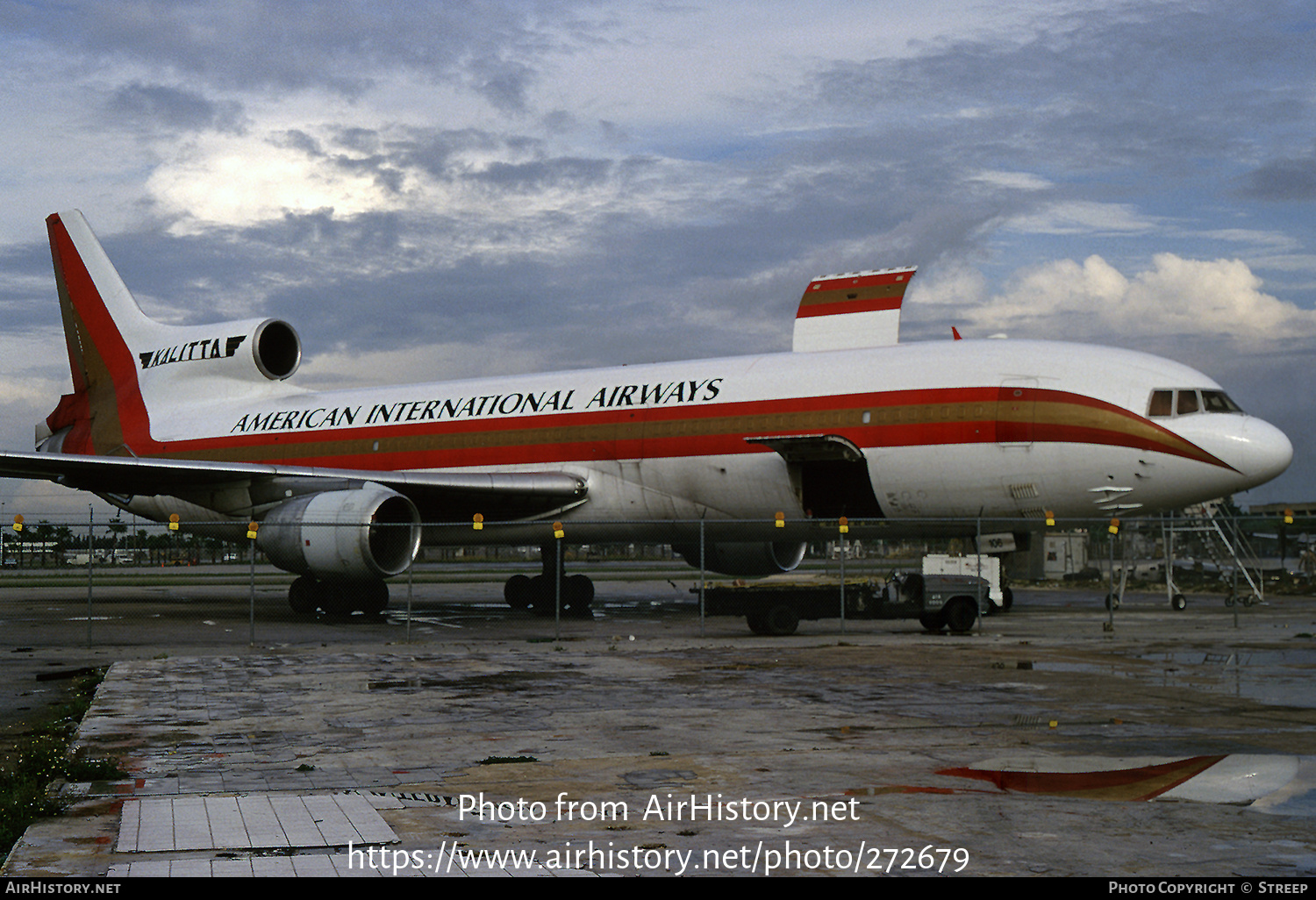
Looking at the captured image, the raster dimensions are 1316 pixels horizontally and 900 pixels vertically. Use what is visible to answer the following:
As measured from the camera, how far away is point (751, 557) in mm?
26047

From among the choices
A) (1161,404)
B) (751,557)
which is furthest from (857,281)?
(751,557)

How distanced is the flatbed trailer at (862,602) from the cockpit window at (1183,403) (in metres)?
3.87

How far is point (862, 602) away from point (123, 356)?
2199 centimetres

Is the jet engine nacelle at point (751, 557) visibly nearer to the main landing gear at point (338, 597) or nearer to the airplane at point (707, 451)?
the airplane at point (707, 451)

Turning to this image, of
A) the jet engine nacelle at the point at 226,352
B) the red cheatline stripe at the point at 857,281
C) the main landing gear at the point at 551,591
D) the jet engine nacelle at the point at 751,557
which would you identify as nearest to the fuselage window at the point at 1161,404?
the red cheatline stripe at the point at 857,281

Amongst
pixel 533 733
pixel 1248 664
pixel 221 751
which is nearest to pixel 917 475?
pixel 1248 664

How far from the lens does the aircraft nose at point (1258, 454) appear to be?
697 inches

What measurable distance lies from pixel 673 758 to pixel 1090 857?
3.46m

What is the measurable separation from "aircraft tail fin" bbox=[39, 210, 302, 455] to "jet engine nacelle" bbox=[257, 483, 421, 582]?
942cm

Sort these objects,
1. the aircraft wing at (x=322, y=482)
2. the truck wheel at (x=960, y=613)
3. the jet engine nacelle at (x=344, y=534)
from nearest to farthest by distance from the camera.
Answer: the truck wheel at (x=960, y=613)
the jet engine nacelle at (x=344, y=534)
the aircraft wing at (x=322, y=482)

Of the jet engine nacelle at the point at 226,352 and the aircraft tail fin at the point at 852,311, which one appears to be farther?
the jet engine nacelle at the point at 226,352

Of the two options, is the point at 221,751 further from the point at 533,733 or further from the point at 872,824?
the point at 872,824

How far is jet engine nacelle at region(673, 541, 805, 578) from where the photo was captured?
2589 centimetres

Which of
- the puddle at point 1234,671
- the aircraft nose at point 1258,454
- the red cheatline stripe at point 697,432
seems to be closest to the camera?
the puddle at point 1234,671
